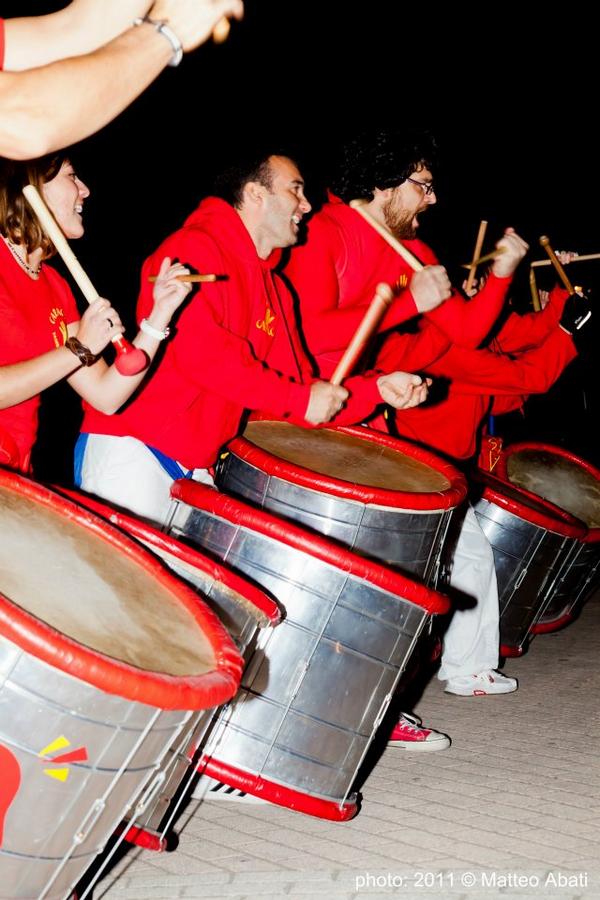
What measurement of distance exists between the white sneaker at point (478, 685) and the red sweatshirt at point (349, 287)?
133cm

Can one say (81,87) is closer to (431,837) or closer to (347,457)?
(347,457)

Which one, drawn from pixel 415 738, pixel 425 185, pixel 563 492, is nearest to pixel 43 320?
pixel 415 738

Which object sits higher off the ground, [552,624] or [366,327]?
[366,327]

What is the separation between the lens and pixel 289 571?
7.31 feet

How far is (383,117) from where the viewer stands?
659 cm

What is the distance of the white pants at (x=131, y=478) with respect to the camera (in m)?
2.66

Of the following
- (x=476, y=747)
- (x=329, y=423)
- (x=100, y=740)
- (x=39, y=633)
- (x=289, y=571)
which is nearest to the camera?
(x=39, y=633)

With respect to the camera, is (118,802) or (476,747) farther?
(476,747)

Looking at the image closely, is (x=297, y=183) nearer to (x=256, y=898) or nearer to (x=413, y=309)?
(x=413, y=309)

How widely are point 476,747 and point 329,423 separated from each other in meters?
1.27

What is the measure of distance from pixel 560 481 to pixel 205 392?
2433mm

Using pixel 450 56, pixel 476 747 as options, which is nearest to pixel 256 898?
pixel 476 747

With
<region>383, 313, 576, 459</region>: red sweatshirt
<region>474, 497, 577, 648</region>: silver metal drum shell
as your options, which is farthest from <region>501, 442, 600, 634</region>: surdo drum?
<region>383, 313, 576, 459</region>: red sweatshirt

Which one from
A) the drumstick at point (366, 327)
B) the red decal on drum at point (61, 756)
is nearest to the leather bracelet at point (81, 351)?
the drumstick at point (366, 327)
